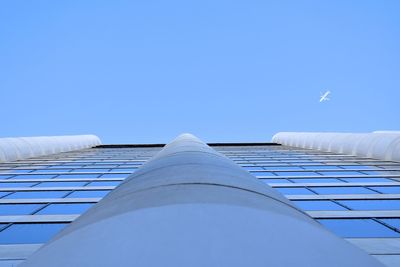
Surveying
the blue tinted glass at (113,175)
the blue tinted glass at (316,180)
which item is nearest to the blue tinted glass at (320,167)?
→ the blue tinted glass at (316,180)

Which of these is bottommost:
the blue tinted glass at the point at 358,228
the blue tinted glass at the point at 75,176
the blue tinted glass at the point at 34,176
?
the blue tinted glass at the point at 34,176

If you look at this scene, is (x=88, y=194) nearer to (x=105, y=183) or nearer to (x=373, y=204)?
(x=105, y=183)

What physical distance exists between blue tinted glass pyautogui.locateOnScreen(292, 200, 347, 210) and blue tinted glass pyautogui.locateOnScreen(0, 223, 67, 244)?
7485mm

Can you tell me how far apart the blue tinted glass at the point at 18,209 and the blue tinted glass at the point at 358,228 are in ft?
29.3

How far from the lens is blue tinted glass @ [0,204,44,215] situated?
41.8 ft

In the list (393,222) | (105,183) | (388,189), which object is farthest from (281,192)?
(105,183)

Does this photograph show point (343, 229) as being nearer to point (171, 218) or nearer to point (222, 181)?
point (222, 181)

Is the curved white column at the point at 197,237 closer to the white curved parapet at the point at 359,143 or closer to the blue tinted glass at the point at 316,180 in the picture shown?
the blue tinted glass at the point at 316,180

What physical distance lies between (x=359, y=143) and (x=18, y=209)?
25421 mm

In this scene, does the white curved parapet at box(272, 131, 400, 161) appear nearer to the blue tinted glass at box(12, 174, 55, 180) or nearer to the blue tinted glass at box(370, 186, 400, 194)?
the blue tinted glass at box(370, 186, 400, 194)

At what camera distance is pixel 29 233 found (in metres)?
10.4

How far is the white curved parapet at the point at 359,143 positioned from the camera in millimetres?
26766

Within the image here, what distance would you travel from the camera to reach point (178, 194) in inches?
177

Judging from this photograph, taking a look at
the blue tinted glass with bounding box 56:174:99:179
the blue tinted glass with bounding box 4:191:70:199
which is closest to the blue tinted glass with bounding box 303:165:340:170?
the blue tinted glass with bounding box 56:174:99:179
